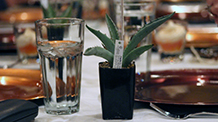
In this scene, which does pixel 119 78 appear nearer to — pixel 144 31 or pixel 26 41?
pixel 144 31

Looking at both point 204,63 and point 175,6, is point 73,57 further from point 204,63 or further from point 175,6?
point 175,6

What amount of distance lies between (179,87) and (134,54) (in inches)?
7.8

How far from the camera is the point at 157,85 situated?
737 millimetres

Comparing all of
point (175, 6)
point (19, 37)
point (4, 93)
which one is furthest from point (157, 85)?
point (175, 6)

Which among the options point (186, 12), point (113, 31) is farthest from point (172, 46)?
point (113, 31)

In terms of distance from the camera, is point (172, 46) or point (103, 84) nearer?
point (103, 84)

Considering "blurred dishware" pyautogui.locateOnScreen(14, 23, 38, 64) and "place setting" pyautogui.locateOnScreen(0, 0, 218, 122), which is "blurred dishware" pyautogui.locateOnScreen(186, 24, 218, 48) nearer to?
"place setting" pyautogui.locateOnScreen(0, 0, 218, 122)

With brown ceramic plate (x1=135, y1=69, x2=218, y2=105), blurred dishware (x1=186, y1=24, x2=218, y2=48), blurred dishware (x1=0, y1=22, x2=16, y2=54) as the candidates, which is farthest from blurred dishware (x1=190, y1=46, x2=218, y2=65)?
blurred dishware (x1=0, y1=22, x2=16, y2=54)

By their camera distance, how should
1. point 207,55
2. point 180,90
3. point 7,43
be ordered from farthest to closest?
point 7,43 < point 207,55 < point 180,90

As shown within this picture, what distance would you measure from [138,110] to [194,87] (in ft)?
0.55

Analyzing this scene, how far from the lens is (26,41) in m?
1.11

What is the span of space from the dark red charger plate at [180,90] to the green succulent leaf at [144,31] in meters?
0.10

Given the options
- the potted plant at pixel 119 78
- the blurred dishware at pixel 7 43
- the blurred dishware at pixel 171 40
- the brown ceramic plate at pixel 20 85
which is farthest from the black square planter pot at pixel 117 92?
the blurred dishware at pixel 7 43

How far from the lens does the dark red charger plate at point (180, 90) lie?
0.59m
